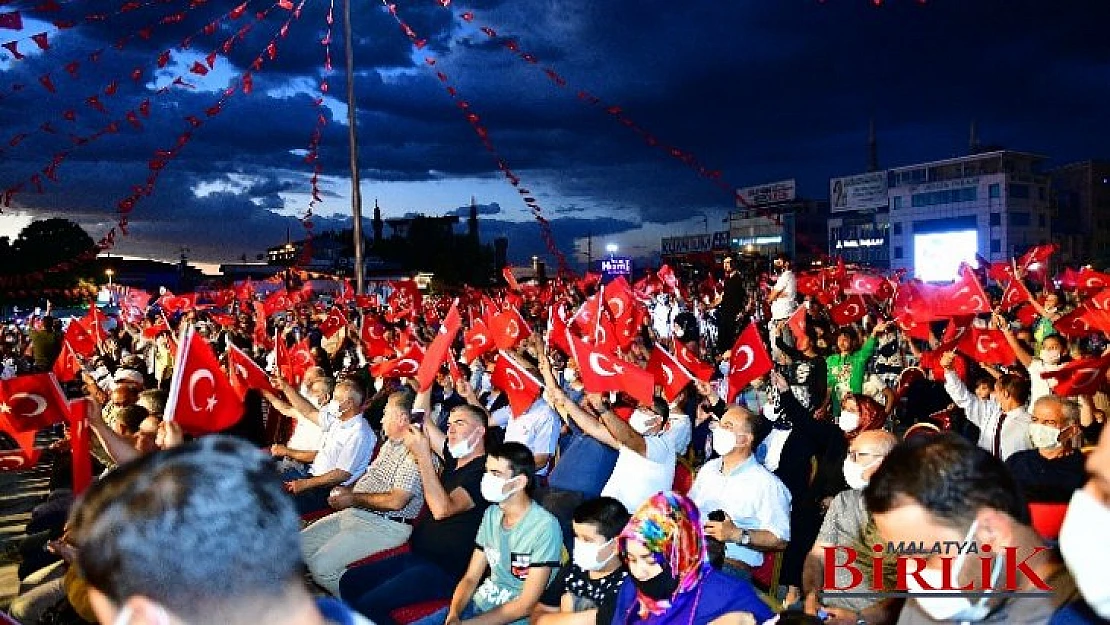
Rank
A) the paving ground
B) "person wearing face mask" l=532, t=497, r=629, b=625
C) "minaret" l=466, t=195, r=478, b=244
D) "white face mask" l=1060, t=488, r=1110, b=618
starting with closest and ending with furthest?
"white face mask" l=1060, t=488, r=1110, b=618 < "person wearing face mask" l=532, t=497, r=629, b=625 < the paving ground < "minaret" l=466, t=195, r=478, b=244

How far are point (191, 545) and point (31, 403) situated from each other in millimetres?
5438

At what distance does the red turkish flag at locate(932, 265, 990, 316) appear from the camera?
11.2 metres

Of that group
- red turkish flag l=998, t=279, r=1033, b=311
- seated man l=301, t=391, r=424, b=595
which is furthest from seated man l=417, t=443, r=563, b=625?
red turkish flag l=998, t=279, r=1033, b=311

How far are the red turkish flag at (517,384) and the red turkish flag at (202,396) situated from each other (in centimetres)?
233

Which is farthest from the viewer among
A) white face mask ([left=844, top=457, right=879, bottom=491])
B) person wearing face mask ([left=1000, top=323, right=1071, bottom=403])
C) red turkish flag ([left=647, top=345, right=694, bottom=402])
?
person wearing face mask ([left=1000, top=323, right=1071, bottom=403])

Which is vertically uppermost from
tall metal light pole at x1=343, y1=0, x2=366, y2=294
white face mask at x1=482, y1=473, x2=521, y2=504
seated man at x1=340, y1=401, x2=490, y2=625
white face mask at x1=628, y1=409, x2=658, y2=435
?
tall metal light pole at x1=343, y1=0, x2=366, y2=294

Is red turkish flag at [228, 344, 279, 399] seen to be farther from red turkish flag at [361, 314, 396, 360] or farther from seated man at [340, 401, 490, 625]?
red turkish flag at [361, 314, 396, 360]

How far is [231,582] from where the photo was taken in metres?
1.58

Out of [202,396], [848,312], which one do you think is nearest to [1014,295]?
[848,312]

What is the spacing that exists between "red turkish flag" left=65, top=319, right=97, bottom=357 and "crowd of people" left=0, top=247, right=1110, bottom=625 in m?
1.96

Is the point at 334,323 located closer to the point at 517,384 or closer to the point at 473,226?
the point at 517,384

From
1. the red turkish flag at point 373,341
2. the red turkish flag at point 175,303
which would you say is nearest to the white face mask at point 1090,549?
the red turkish flag at point 373,341

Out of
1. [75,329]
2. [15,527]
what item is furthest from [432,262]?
[15,527]

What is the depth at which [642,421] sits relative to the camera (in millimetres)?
6539
